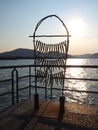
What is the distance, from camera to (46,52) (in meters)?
5.45

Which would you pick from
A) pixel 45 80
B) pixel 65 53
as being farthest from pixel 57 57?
pixel 45 80

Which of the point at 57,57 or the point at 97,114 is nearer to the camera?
the point at 97,114

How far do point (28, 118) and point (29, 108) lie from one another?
2.43 ft

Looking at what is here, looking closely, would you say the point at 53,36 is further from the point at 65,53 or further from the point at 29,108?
the point at 29,108

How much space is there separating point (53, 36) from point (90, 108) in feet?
5.81

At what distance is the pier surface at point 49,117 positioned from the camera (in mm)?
4410

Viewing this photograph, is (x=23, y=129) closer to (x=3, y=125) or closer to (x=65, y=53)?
(x=3, y=125)

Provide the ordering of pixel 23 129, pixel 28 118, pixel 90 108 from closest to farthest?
pixel 23 129 → pixel 28 118 → pixel 90 108

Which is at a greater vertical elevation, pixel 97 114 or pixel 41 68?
pixel 41 68

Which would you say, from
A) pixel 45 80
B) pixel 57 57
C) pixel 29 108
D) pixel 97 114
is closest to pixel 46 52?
pixel 57 57

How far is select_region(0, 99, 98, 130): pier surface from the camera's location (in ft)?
14.5

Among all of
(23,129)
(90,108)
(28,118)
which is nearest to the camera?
(23,129)

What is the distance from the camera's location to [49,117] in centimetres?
493

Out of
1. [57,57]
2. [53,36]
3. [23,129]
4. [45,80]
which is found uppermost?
[53,36]
